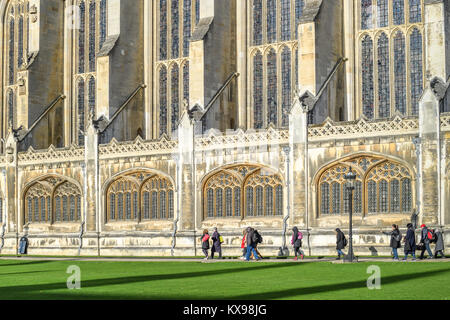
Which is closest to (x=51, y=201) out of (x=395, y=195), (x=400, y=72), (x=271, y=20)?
(x=271, y=20)

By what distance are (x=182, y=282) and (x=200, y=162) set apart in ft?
59.1

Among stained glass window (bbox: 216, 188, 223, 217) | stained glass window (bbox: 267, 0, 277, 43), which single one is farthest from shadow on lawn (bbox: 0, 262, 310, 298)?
stained glass window (bbox: 267, 0, 277, 43)

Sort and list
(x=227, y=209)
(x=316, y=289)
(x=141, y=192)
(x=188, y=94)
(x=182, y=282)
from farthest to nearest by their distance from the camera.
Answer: (x=188, y=94), (x=141, y=192), (x=227, y=209), (x=182, y=282), (x=316, y=289)

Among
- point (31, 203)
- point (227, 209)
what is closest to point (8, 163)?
point (31, 203)

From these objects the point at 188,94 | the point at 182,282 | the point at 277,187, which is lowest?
the point at 182,282

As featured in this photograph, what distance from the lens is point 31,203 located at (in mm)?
45562

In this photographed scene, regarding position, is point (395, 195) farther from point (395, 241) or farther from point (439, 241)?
point (395, 241)

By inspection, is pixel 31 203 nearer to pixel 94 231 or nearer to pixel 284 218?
pixel 94 231

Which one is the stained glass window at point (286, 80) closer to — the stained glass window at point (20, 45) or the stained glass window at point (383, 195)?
the stained glass window at point (383, 195)

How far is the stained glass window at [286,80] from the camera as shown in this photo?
4066cm

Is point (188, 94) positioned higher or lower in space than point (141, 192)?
higher

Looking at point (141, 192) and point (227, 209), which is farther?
point (141, 192)

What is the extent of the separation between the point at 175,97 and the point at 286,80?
7.31 metres

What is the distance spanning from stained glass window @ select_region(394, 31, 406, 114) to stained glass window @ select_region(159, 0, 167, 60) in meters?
14.0
